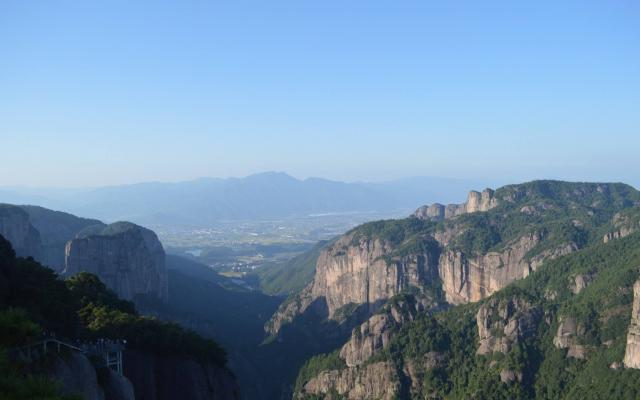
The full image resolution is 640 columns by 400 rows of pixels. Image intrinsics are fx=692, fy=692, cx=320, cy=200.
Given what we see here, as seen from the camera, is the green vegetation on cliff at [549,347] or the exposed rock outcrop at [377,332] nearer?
the green vegetation on cliff at [549,347]

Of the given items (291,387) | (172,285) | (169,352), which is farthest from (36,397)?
(172,285)

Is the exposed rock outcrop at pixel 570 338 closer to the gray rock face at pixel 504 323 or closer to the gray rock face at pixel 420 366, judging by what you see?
the gray rock face at pixel 504 323

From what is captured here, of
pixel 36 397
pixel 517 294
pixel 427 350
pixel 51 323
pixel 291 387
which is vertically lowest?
pixel 291 387

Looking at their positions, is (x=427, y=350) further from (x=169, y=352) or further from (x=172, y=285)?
(x=172, y=285)

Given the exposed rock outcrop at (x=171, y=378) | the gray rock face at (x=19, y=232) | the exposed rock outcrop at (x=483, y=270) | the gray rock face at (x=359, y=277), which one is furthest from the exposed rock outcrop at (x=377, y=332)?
the gray rock face at (x=19, y=232)

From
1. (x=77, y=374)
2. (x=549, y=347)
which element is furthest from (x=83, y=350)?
(x=549, y=347)

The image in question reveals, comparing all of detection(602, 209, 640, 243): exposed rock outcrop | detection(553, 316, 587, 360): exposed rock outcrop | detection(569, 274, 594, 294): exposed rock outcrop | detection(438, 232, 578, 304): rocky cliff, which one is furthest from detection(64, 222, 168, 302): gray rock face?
detection(602, 209, 640, 243): exposed rock outcrop
